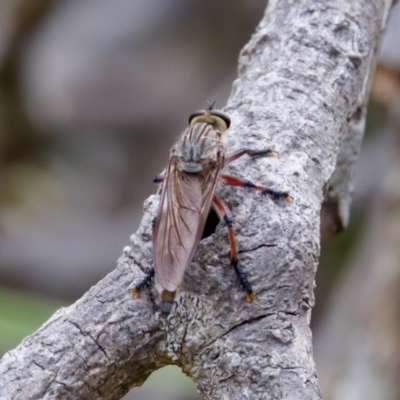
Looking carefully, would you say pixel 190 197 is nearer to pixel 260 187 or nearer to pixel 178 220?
pixel 178 220

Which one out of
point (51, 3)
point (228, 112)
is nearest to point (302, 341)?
point (228, 112)

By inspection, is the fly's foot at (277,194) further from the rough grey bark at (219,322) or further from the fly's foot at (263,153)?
the fly's foot at (263,153)

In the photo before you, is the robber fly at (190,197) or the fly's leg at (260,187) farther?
the fly's leg at (260,187)

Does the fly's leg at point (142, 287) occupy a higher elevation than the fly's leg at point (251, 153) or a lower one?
lower

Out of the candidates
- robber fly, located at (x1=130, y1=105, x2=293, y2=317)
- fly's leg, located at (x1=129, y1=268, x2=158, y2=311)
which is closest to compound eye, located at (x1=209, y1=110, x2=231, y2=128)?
robber fly, located at (x1=130, y1=105, x2=293, y2=317)

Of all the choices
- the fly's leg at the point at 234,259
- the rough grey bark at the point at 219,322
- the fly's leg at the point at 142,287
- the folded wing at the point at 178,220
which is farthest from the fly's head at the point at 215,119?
the fly's leg at the point at 142,287

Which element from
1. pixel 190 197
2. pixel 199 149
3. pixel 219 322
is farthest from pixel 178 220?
pixel 199 149

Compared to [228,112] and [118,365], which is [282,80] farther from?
[118,365]

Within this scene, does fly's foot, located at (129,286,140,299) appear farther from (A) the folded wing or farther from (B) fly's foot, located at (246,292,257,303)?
(B) fly's foot, located at (246,292,257,303)
